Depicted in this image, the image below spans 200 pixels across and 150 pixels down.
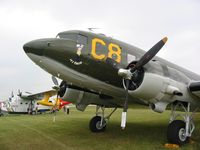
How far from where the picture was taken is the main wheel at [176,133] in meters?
9.50

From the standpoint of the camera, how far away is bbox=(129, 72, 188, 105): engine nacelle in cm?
913

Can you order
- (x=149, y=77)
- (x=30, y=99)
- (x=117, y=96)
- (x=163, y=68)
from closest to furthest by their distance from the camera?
1. (x=149, y=77)
2. (x=163, y=68)
3. (x=117, y=96)
4. (x=30, y=99)

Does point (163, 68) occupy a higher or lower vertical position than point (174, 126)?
higher

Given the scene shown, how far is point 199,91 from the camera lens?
10.1 m

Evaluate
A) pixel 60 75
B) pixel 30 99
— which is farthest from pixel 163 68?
pixel 30 99

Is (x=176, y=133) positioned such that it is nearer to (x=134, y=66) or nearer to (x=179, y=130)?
(x=179, y=130)

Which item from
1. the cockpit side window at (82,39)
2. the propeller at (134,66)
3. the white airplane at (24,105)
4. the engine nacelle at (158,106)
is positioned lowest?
the white airplane at (24,105)

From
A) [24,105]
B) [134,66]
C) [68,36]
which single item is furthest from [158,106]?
[24,105]

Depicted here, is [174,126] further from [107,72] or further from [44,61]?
[44,61]

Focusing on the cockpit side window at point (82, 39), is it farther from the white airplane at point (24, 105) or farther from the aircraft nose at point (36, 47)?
the white airplane at point (24, 105)

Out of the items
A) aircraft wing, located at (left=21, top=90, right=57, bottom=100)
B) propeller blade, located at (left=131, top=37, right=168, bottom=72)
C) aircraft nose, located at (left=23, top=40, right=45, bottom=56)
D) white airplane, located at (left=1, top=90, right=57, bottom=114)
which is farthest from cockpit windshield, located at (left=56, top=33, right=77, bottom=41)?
white airplane, located at (left=1, top=90, right=57, bottom=114)

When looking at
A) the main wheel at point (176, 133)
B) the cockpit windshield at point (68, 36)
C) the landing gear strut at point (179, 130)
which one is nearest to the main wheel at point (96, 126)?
the landing gear strut at point (179, 130)

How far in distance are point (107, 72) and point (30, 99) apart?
1180 inches

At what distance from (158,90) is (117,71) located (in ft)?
5.50
